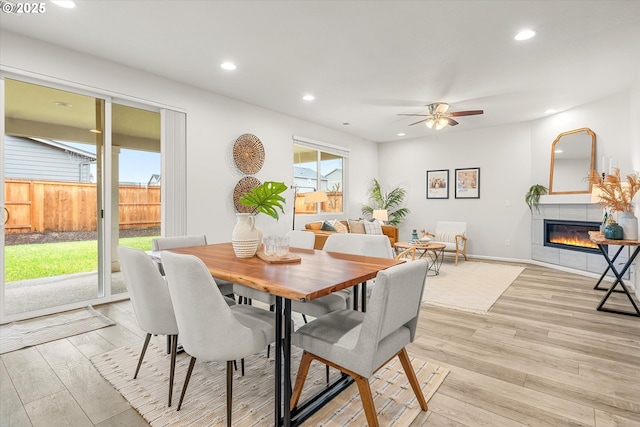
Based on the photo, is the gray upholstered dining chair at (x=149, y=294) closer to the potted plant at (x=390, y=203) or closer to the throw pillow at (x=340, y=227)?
the throw pillow at (x=340, y=227)

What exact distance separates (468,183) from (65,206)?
6.77 meters

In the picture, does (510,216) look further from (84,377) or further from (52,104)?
(52,104)

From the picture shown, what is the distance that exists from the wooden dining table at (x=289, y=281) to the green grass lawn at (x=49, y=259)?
7.65 feet

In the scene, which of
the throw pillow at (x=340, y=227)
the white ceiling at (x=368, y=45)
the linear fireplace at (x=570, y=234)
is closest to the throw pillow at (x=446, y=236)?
the linear fireplace at (x=570, y=234)

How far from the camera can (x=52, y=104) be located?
10.8ft

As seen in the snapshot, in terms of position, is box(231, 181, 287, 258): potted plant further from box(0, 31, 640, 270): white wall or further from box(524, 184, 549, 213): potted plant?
box(524, 184, 549, 213): potted plant

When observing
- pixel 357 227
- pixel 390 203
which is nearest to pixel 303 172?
pixel 357 227

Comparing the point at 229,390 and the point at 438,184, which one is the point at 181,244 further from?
the point at 438,184

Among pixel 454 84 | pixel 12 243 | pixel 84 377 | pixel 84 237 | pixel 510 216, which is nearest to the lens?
pixel 84 377

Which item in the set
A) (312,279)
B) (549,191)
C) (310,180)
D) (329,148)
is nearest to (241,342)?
(312,279)

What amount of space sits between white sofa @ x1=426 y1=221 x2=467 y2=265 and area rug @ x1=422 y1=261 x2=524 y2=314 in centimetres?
39

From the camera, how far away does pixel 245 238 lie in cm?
210

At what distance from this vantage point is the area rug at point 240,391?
5.42 feet

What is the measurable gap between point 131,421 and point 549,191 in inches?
259
